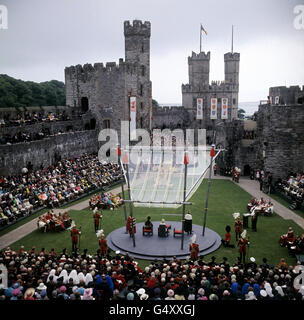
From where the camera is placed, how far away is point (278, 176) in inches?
1111

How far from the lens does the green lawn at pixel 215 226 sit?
16219mm

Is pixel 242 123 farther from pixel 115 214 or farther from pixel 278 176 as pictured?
pixel 115 214

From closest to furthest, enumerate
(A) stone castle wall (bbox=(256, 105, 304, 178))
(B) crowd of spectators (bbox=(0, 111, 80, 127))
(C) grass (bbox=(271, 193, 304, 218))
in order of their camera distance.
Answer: (C) grass (bbox=(271, 193, 304, 218)), (A) stone castle wall (bbox=(256, 105, 304, 178)), (B) crowd of spectators (bbox=(0, 111, 80, 127))

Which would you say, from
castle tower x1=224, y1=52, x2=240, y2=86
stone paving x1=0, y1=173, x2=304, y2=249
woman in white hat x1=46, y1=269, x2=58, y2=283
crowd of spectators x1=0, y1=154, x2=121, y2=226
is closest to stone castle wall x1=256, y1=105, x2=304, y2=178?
stone paving x1=0, y1=173, x2=304, y2=249

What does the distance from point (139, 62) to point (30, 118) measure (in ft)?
50.0

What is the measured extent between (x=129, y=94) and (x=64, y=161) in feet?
39.5

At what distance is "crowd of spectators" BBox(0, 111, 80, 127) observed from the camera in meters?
27.9

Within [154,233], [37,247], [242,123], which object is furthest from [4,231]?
[242,123]

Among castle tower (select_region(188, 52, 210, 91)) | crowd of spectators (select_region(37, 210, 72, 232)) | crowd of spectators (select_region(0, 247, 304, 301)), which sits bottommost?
Answer: crowd of spectators (select_region(37, 210, 72, 232))

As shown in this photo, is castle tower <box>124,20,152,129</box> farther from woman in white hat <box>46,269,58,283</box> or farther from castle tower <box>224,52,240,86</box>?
castle tower <box>224,52,240,86</box>

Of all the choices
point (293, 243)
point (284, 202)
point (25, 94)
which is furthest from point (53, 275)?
point (25, 94)

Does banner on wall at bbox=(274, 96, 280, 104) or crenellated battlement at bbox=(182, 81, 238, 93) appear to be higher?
crenellated battlement at bbox=(182, 81, 238, 93)

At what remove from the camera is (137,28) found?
37656 mm

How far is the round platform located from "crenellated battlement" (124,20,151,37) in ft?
88.7
